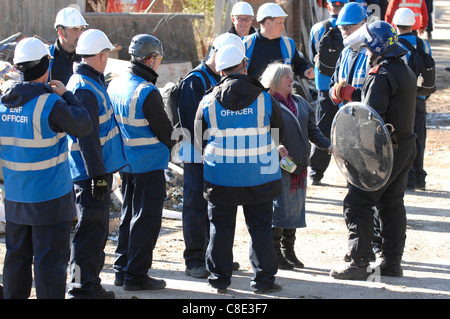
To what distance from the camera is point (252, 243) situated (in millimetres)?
5746

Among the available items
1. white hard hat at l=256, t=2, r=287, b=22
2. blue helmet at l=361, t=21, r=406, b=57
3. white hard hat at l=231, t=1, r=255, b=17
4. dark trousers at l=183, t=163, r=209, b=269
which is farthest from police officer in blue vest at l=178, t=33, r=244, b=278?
white hard hat at l=231, t=1, r=255, b=17

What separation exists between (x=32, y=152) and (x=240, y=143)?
1.61 m

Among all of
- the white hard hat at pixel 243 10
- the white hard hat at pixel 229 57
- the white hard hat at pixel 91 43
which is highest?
the white hard hat at pixel 243 10

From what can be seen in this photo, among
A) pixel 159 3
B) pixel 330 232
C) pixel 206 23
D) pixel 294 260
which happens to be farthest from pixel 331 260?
pixel 159 3

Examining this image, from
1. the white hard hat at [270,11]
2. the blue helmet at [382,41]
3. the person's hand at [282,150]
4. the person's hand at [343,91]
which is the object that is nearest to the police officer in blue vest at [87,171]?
the person's hand at [282,150]

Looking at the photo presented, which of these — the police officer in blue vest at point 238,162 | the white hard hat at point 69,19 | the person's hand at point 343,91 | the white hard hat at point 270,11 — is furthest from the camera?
the white hard hat at point 270,11

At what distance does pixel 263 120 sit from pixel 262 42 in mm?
2829

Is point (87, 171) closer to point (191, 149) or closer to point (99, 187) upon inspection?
point (99, 187)

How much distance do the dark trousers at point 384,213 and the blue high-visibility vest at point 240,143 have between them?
957 mm

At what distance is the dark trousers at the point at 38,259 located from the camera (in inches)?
190

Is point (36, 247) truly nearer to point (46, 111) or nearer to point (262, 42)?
point (46, 111)

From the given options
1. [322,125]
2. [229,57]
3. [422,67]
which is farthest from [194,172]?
[422,67]

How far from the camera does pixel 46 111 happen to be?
4.71 metres

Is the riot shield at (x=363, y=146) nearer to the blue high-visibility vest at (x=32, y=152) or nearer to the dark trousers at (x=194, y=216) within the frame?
the dark trousers at (x=194, y=216)
